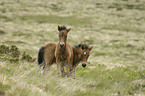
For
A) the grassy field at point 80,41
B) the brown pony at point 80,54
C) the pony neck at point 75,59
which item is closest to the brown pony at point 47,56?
the grassy field at point 80,41

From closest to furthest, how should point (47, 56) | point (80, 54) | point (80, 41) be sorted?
point (47, 56) → point (80, 54) → point (80, 41)

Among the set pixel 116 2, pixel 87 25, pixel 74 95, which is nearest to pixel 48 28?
pixel 87 25

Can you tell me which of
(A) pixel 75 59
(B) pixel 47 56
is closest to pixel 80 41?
(A) pixel 75 59

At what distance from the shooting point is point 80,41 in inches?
1800

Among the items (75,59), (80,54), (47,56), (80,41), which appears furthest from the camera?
(80,41)

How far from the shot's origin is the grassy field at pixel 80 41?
6688 millimetres

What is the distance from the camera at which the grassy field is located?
21.9 feet

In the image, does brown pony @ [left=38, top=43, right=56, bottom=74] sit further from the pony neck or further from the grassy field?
the pony neck

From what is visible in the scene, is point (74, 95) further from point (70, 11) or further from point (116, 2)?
point (116, 2)

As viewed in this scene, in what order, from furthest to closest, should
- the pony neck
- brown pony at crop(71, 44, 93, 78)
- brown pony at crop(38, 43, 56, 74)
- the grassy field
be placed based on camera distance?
the pony neck, brown pony at crop(71, 44, 93, 78), brown pony at crop(38, 43, 56, 74), the grassy field

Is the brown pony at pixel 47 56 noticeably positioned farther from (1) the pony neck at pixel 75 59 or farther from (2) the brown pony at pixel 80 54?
(1) the pony neck at pixel 75 59

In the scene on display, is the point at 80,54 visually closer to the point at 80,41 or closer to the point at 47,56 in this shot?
the point at 47,56

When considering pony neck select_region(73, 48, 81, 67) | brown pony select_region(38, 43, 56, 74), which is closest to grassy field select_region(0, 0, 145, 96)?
brown pony select_region(38, 43, 56, 74)

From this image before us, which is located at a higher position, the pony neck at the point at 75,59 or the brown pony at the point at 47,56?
the brown pony at the point at 47,56
